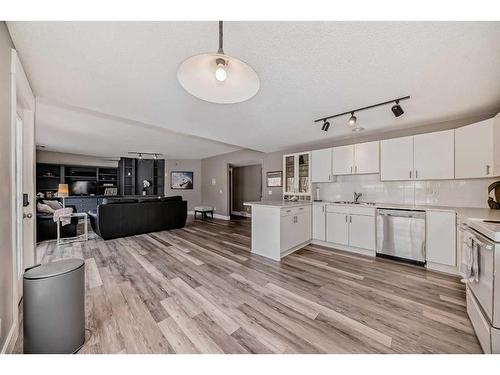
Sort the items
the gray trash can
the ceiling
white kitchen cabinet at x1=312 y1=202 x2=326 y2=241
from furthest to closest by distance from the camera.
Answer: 1. white kitchen cabinet at x1=312 y1=202 x2=326 y2=241
2. the ceiling
3. the gray trash can

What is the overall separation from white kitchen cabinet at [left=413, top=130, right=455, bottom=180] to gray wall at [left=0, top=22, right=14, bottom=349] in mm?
4747

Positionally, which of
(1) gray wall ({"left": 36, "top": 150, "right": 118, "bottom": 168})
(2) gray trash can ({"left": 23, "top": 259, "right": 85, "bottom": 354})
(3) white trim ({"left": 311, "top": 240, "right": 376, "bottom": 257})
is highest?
(1) gray wall ({"left": 36, "top": 150, "right": 118, "bottom": 168})

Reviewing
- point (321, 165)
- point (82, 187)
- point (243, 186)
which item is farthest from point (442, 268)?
point (82, 187)

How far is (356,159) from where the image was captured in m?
3.76

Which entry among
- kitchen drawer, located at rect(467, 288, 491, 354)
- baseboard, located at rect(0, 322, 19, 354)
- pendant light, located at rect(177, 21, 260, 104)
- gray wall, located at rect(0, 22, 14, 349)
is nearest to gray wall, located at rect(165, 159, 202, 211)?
baseboard, located at rect(0, 322, 19, 354)

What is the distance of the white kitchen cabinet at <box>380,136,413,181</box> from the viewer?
3209mm

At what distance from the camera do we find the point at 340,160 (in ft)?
13.0

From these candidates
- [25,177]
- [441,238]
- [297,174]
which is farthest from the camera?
[297,174]

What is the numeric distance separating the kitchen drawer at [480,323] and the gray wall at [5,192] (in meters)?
3.19

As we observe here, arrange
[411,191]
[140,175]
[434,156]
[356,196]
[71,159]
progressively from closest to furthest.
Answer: [434,156] < [411,191] < [356,196] < [71,159] < [140,175]

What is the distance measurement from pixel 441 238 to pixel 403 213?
53 centimetres

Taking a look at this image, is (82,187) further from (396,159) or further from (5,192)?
(396,159)

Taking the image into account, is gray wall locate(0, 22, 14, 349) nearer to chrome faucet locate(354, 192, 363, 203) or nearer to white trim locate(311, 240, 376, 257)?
white trim locate(311, 240, 376, 257)
